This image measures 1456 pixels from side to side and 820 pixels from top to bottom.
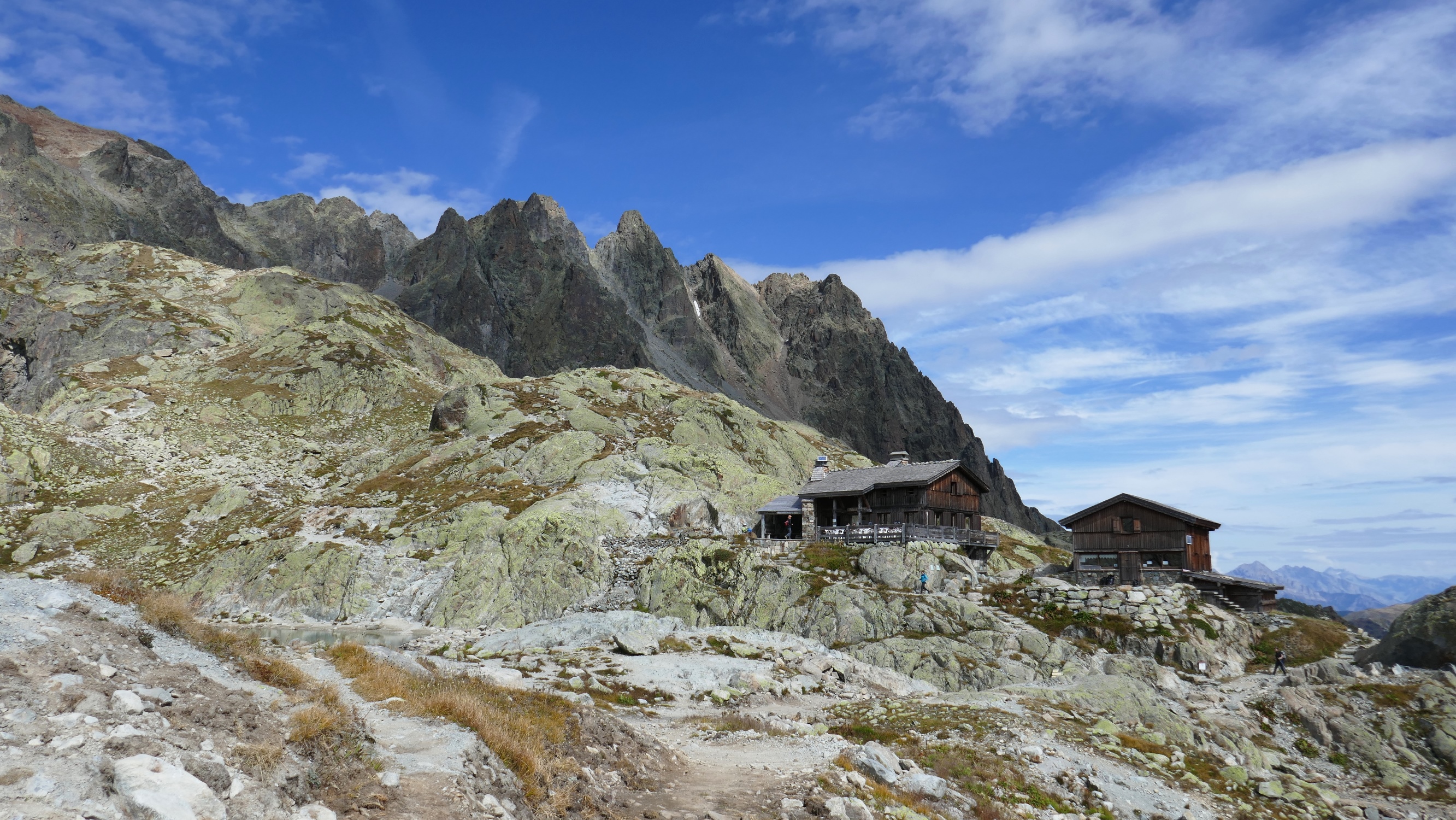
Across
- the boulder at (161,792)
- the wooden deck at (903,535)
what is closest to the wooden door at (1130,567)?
the wooden deck at (903,535)

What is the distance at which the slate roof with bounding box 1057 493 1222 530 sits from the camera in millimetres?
52125

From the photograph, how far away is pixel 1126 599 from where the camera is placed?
156ft

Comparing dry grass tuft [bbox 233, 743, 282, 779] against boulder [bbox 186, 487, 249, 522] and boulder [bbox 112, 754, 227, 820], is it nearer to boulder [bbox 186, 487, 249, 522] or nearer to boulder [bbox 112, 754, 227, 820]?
boulder [bbox 112, 754, 227, 820]

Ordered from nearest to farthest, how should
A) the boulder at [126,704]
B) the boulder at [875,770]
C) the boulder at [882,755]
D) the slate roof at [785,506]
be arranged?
the boulder at [126,704] < the boulder at [875,770] < the boulder at [882,755] < the slate roof at [785,506]

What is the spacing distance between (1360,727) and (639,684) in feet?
117

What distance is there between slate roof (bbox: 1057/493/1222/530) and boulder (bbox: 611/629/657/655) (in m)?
34.5

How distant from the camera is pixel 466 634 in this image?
52.5 m

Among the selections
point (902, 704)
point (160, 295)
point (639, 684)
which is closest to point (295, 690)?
point (639, 684)

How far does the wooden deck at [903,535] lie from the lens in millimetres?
61031

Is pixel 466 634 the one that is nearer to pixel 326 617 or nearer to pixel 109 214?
pixel 326 617

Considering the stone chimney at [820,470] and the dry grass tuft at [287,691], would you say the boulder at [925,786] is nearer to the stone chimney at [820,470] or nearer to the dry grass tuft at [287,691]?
the dry grass tuft at [287,691]

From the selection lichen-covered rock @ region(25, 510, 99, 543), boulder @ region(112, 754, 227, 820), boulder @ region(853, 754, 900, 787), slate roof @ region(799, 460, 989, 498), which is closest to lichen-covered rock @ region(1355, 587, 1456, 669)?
slate roof @ region(799, 460, 989, 498)

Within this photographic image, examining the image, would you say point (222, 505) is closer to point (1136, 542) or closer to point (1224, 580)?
point (1136, 542)

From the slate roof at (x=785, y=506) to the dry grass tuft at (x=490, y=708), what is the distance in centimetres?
5000
